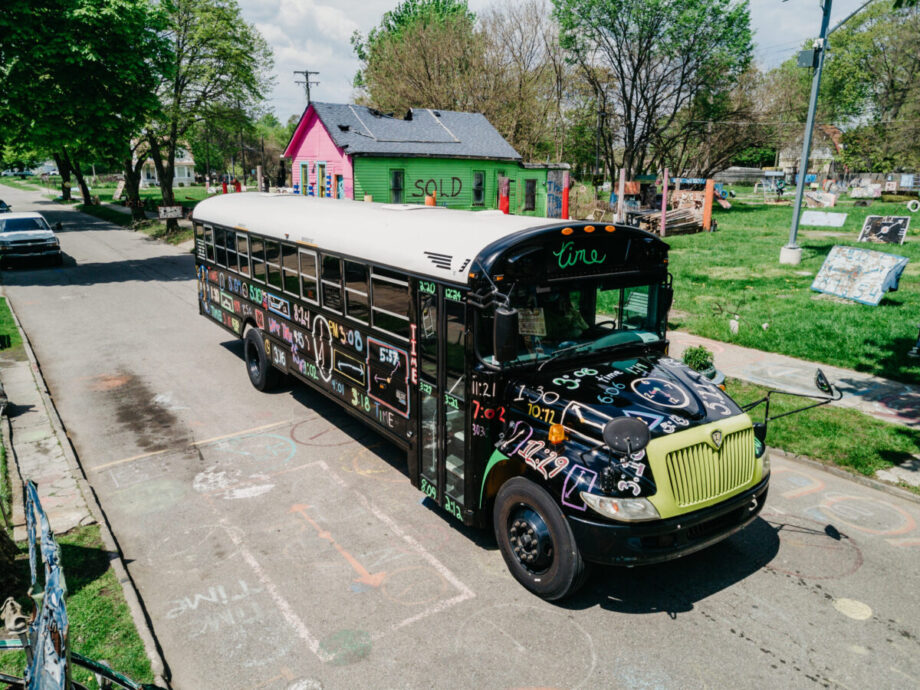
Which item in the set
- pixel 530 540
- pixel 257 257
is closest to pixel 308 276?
pixel 257 257

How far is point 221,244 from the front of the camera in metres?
11.6

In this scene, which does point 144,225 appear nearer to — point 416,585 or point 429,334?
point 429,334

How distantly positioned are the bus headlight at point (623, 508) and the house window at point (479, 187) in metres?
29.1

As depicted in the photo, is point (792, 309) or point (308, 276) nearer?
point (308, 276)

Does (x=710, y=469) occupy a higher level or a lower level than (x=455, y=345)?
lower

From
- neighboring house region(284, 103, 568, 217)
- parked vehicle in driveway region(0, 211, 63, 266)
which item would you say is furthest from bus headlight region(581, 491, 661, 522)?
neighboring house region(284, 103, 568, 217)

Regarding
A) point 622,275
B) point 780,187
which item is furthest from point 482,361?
point 780,187

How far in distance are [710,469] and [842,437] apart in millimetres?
4480

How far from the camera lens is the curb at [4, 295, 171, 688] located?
471cm

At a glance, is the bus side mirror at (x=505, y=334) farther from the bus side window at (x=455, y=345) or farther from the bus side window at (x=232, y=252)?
the bus side window at (x=232, y=252)

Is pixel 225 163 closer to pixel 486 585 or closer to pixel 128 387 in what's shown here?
pixel 128 387

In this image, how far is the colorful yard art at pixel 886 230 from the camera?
2298cm

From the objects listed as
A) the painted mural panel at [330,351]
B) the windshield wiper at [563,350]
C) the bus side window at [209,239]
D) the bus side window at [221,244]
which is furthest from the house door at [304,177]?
the windshield wiper at [563,350]

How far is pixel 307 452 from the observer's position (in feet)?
27.9
